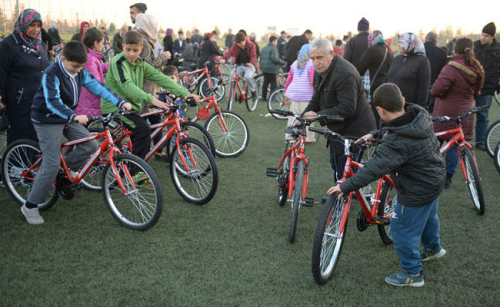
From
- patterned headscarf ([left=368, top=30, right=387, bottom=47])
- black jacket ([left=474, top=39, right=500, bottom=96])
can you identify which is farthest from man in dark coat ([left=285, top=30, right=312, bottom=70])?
black jacket ([left=474, top=39, right=500, bottom=96])

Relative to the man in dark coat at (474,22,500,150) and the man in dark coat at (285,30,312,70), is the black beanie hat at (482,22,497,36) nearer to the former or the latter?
the man in dark coat at (474,22,500,150)

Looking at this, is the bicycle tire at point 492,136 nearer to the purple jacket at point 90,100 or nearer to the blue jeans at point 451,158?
the blue jeans at point 451,158

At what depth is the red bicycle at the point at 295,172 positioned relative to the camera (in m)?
3.89

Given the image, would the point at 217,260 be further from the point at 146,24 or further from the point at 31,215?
the point at 146,24

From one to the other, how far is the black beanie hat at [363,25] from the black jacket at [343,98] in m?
3.90

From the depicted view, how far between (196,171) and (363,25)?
198 inches

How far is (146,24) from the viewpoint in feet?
19.1

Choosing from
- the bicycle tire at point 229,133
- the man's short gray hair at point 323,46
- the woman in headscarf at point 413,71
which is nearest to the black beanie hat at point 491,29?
the woman in headscarf at point 413,71

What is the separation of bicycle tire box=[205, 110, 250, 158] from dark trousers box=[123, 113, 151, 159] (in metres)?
1.92

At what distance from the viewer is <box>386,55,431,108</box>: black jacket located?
17.7ft

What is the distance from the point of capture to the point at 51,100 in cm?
380

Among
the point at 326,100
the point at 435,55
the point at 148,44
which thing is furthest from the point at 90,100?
the point at 435,55

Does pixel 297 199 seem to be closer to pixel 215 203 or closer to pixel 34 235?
pixel 215 203

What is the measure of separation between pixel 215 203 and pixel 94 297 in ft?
6.86
